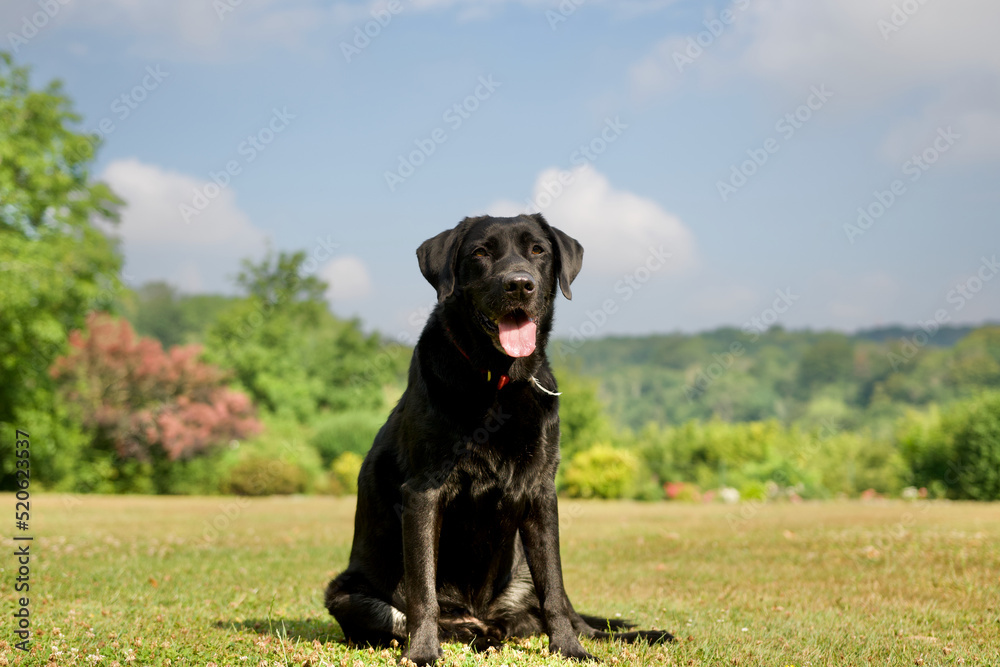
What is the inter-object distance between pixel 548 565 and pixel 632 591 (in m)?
3.44

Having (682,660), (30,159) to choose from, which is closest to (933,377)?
(30,159)

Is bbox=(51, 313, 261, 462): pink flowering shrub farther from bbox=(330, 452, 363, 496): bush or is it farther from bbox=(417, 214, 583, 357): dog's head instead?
bbox=(417, 214, 583, 357): dog's head

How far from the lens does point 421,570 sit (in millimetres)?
→ 3697

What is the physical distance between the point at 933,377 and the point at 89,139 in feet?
274

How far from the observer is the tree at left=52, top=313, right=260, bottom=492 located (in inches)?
1088

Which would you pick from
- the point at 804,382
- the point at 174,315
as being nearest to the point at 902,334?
the point at 804,382

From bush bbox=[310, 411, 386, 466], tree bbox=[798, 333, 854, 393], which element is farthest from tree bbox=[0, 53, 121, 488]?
tree bbox=[798, 333, 854, 393]

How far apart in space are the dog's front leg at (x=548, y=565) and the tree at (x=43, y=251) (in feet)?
75.5

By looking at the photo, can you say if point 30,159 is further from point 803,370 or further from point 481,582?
point 803,370

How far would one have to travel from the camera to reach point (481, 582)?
13.5 feet

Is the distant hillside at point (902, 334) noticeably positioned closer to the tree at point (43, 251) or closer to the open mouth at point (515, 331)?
the tree at point (43, 251)

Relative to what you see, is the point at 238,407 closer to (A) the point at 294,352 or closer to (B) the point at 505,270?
(A) the point at 294,352

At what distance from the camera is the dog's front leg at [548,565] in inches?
154

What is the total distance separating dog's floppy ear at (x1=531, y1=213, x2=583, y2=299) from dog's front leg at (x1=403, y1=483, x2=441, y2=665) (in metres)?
1.41
